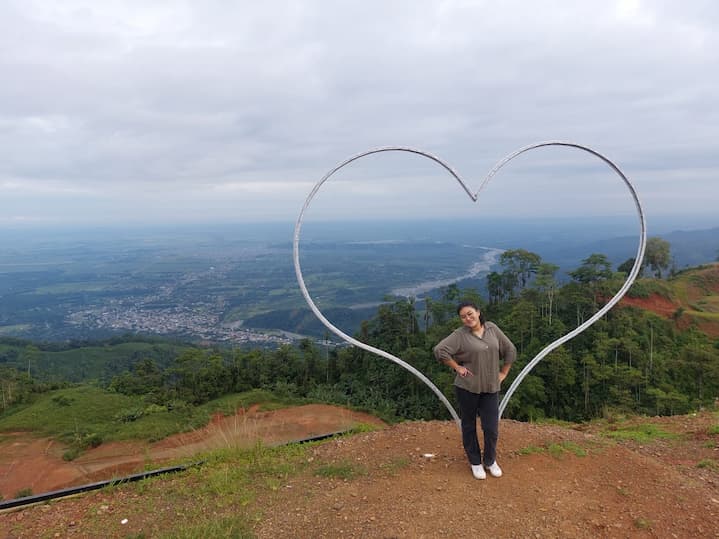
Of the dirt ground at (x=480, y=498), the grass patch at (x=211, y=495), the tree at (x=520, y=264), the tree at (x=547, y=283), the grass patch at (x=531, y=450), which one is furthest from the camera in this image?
the tree at (x=520, y=264)

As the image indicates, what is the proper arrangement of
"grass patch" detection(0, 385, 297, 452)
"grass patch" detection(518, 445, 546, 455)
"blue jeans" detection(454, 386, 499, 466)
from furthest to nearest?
"grass patch" detection(0, 385, 297, 452) < "grass patch" detection(518, 445, 546, 455) < "blue jeans" detection(454, 386, 499, 466)

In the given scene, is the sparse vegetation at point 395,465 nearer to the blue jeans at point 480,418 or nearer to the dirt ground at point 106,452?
the blue jeans at point 480,418

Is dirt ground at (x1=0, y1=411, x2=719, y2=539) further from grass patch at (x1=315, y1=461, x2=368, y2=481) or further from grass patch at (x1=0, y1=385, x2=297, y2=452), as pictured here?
grass patch at (x1=0, y1=385, x2=297, y2=452)

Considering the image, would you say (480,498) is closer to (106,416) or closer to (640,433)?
(640,433)

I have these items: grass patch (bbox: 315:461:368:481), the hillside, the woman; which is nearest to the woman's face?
the woman

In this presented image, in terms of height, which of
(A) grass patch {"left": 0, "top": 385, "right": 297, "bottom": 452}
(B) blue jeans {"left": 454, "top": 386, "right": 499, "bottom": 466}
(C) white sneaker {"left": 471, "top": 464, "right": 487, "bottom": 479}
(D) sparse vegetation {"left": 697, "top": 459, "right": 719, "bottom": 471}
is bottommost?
(A) grass patch {"left": 0, "top": 385, "right": 297, "bottom": 452}

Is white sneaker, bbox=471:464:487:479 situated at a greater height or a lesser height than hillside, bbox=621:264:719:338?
greater

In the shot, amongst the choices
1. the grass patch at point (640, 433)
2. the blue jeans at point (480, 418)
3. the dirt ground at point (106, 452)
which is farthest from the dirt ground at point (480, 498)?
the dirt ground at point (106, 452)
